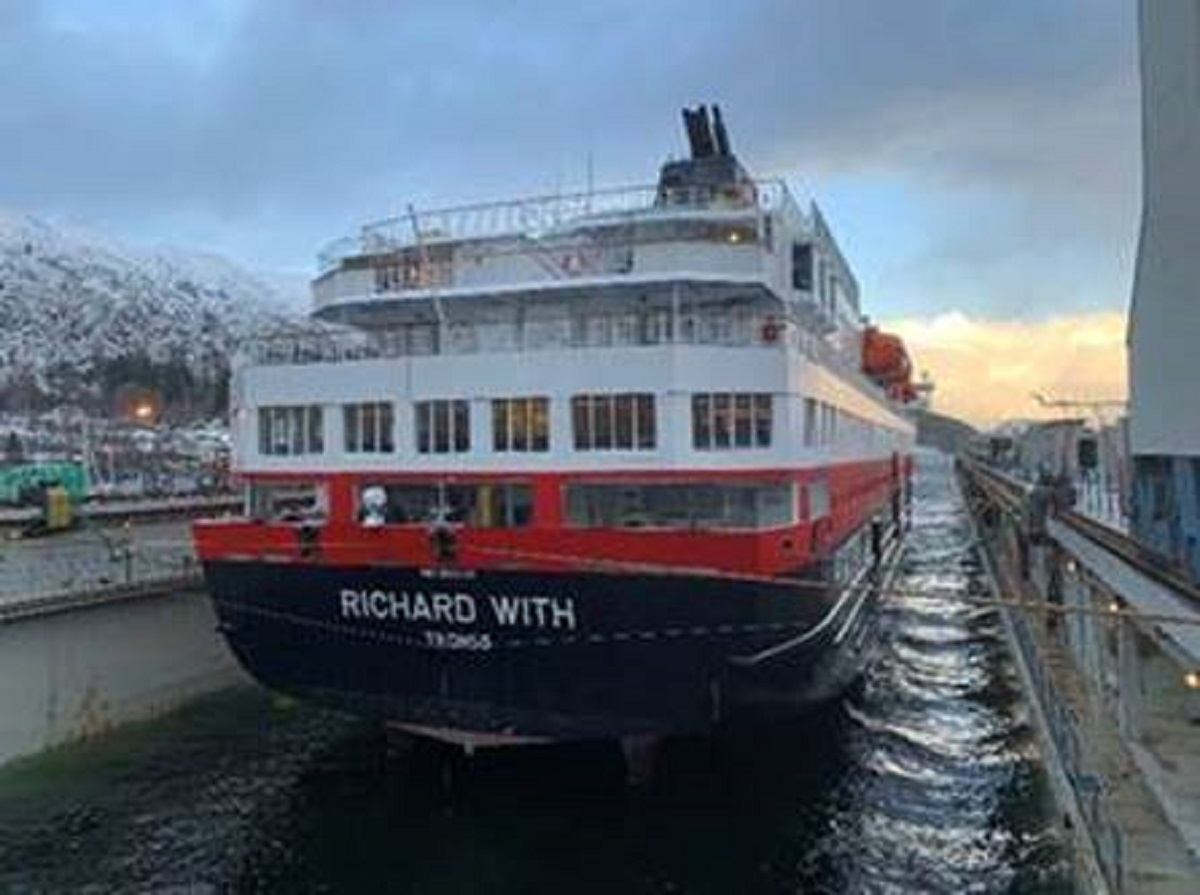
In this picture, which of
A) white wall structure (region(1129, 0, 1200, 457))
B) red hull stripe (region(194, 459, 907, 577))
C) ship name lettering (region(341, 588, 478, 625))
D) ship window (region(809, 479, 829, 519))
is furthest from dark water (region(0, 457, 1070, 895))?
white wall structure (region(1129, 0, 1200, 457))

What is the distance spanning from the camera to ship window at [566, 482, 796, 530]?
21.7 metres

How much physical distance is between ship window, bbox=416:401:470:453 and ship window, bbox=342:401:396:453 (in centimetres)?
56

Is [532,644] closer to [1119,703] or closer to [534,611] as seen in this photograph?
[534,611]

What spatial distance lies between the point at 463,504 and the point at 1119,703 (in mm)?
11662

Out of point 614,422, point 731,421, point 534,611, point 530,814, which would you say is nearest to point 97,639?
point 530,814

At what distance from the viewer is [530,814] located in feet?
71.7

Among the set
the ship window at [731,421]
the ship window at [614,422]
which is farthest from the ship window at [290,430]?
the ship window at [731,421]

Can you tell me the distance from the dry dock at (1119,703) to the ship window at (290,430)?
12.2 metres

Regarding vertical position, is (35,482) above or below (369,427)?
below

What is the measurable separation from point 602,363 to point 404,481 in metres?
4.09

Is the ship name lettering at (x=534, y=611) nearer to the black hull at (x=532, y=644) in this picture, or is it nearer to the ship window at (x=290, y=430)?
the black hull at (x=532, y=644)

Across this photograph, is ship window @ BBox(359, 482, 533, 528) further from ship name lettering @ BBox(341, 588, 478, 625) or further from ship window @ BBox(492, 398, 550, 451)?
ship name lettering @ BBox(341, 588, 478, 625)

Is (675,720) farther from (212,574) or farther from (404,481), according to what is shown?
(212,574)

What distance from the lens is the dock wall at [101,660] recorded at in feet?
83.4
